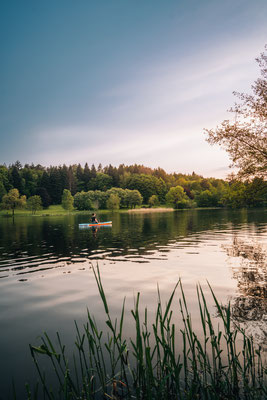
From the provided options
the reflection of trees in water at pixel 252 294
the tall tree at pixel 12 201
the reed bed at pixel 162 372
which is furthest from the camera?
the tall tree at pixel 12 201

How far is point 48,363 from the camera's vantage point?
610cm

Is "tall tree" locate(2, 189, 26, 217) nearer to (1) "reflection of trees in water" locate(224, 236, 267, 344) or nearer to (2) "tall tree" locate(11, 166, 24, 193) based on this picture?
(2) "tall tree" locate(11, 166, 24, 193)

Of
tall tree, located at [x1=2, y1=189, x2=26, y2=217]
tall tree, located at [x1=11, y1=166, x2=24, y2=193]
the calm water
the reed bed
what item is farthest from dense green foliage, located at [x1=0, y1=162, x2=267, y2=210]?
the reed bed

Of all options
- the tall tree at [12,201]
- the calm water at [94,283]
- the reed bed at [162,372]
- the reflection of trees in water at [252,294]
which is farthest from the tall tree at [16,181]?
the reed bed at [162,372]

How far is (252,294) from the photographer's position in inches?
389

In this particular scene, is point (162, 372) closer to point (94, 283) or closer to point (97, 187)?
point (94, 283)

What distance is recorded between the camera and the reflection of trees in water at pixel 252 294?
7088 mm

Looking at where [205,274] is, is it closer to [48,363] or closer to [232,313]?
[232,313]

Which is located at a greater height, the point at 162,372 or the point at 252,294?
the point at 162,372

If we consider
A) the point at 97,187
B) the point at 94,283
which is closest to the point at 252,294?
the point at 94,283

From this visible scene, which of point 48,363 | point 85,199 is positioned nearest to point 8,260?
point 48,363

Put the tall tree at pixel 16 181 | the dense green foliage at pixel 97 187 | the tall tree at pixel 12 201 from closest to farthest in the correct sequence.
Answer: the tall tree at pixel 12 201 < the dense green foliage at pixel 97 187 < the tall tree at pixel 16 181

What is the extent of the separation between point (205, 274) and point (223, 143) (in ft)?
35.3

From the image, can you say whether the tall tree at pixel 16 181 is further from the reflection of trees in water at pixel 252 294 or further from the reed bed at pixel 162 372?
the reed bed at pixel 162 372
